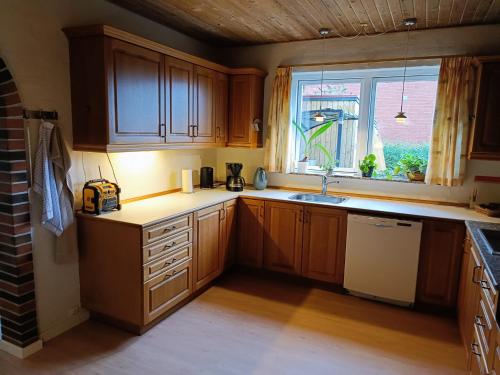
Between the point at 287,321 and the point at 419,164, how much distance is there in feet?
6.73

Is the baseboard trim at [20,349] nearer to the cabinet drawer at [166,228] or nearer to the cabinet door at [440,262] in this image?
the cabinet drawer at [166,228]

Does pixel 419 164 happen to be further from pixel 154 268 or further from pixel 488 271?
pixel 154 268

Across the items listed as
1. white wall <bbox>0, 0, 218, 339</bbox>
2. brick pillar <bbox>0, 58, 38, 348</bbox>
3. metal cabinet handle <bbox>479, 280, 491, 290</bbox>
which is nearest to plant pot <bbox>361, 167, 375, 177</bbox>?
metal cabinet handle <bbox>479, 280, 491, 290</bbox>

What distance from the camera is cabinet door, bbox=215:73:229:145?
3793 millimetres

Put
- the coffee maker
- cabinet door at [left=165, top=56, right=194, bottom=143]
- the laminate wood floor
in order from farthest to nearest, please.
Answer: the coffee maker, cabinet door at [left=165, top=56, right=194, bottom=143], the laminate wood floor

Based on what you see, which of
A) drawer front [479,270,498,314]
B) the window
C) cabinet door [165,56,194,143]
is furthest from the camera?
the window

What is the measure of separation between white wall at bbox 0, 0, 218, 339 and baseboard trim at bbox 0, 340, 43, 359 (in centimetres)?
9

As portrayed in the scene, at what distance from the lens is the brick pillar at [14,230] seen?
2.21 m

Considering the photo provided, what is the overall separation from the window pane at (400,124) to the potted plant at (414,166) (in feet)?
0.16

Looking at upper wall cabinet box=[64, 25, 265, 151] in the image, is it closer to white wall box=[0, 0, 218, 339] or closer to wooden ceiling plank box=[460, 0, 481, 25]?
white wall box=[0, 0, 218, 339]

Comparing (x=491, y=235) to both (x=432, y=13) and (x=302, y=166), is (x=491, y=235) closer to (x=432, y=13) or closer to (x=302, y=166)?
(x=432, y=13)

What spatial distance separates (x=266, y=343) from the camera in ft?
8.47

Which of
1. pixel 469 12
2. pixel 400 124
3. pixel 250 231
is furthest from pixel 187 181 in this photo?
pixel 469 12

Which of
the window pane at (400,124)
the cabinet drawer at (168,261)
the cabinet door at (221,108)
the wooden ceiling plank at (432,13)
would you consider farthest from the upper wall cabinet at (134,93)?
the wooden ceiling plank at (432,13)
